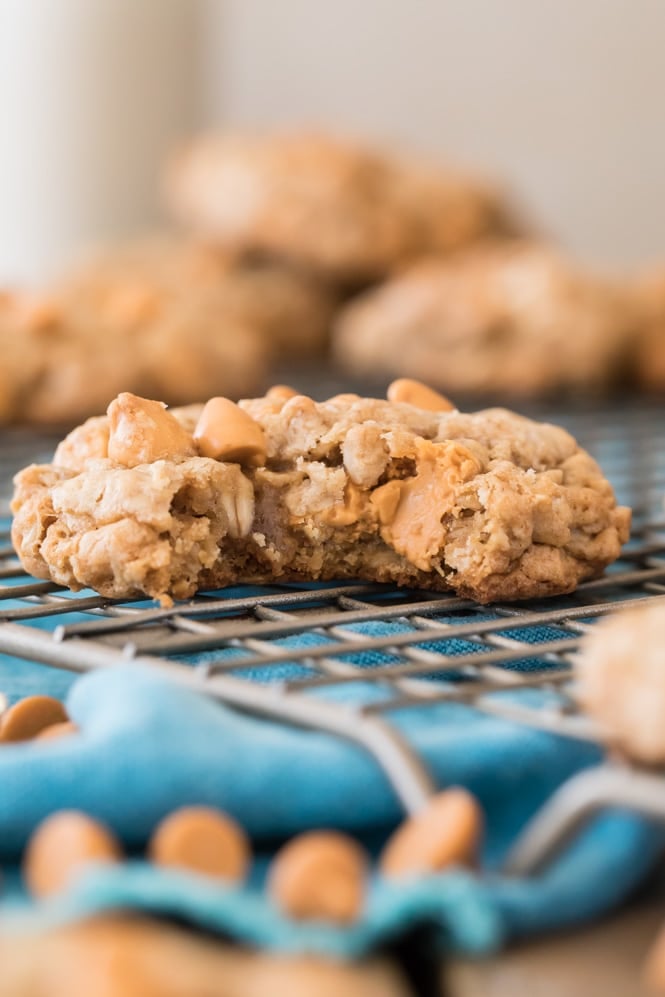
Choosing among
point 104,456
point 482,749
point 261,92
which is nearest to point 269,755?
point 482,749

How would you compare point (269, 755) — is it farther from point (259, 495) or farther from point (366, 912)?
point (259, 495)

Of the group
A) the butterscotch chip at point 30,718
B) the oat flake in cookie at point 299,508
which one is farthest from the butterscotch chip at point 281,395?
the butterscotch chip at point 30,718

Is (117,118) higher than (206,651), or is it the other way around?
(117,118)

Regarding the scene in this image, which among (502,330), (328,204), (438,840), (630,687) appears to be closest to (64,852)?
(438,840)

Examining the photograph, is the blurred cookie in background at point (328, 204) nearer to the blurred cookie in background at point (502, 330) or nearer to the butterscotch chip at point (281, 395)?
the blurred cookie in background at point (502, 330)

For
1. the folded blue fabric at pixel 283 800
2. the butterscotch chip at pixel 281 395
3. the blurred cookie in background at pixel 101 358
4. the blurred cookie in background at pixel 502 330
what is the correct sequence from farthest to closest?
the blurred cookie in background at pixel 502 330
the blurred cookie in background at pixel 101 358
the butterscotch chip at pixel 281 395
the folded blue fabric at pixel 283 800

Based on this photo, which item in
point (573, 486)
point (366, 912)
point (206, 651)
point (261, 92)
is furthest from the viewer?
point (261, 92)

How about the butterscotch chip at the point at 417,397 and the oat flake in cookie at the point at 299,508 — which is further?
the butterscotch chip at the point at 417,397
